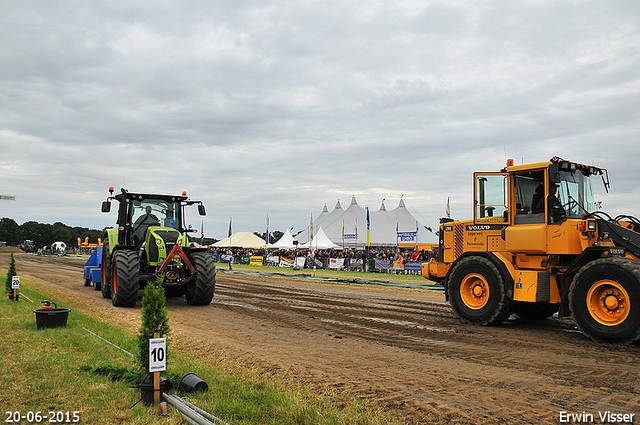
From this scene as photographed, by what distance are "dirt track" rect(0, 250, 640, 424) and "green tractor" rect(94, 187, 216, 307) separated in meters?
0.63

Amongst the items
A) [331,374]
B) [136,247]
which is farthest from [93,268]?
[331,374]

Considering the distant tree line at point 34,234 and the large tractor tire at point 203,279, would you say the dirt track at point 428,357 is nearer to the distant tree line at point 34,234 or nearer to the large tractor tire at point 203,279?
the large tractor tire at point 203,279

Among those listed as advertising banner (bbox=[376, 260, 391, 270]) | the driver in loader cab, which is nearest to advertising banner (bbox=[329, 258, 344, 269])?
advertising banner (bbox=[376, 260, 391, 270])

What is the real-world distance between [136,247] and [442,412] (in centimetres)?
1104

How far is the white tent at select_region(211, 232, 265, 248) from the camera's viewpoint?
51.2 meters

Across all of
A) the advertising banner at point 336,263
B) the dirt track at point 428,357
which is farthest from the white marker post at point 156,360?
the advertising banner at point 336,263

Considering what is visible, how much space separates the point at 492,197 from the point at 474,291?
2036mm

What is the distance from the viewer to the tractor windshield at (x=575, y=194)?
877cm

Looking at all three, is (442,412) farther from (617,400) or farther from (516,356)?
(516,356)

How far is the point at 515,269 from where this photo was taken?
9391 millimetres

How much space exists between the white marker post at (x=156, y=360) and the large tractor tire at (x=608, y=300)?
6.82m

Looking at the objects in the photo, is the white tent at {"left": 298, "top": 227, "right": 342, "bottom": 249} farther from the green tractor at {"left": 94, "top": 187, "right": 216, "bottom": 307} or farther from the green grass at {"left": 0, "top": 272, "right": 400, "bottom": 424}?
the green grass at {"left": 0, "top": 272, "right": 400, "bottom": 424}

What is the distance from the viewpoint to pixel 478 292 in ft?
32.4

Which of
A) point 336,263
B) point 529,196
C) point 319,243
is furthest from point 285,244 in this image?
point 529,196
